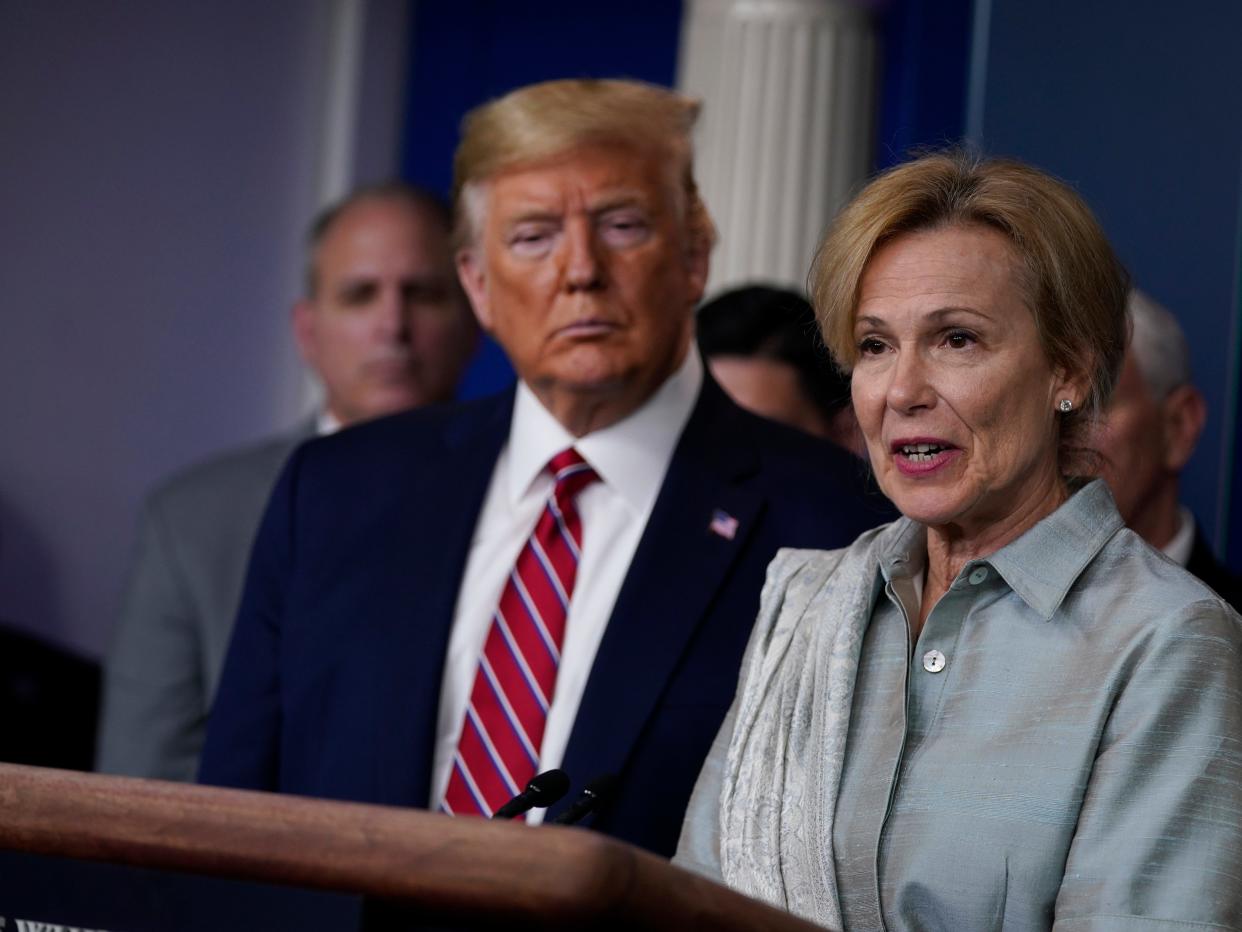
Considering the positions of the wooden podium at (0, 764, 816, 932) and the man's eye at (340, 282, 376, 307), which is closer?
the wooden podium at (0, 764, 816, 932)

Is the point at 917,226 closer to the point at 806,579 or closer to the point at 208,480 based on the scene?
the point at 806,579

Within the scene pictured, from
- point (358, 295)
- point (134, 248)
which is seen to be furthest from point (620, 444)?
point (134, 248)

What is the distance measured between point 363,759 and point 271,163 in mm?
3847

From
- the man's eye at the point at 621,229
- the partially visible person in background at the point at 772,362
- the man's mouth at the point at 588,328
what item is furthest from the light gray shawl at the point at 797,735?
the partially visible person in background at the point at 772,362

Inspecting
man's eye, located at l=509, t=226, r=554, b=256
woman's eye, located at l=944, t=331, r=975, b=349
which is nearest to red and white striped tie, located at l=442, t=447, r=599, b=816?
man's eye, located at l=509, t=226, r=554, b=256

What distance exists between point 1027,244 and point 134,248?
13.7 ft

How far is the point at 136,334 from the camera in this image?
18.4 ft

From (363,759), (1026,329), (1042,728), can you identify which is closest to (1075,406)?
(1026,329)

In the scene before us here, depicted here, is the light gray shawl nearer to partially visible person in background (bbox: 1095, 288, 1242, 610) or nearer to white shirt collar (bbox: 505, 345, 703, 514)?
white shirt collar (bbox: 505, 345, 703, 514)

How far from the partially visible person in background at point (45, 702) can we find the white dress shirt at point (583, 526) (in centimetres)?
247

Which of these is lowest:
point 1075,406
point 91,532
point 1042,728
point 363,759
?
point 91,532

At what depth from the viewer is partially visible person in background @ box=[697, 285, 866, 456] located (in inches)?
143

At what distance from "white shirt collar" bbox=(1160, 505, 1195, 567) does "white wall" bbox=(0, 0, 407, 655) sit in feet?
11.2

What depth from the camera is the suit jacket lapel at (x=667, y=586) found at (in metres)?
2.35
